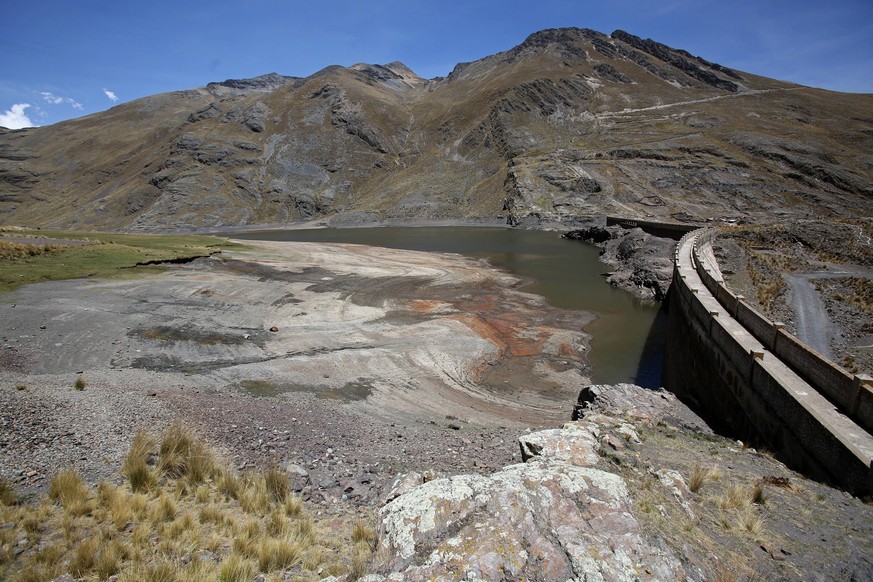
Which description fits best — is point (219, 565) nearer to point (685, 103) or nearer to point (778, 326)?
point (778, 326)

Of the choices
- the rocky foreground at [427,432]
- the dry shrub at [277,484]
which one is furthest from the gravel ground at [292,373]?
the dry shrub at [277,484]

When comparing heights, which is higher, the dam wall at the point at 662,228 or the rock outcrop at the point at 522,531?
the dam wall at the point at 662,228

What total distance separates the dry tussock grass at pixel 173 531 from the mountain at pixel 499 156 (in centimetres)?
8817

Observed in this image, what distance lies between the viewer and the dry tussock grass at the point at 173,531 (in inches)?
199

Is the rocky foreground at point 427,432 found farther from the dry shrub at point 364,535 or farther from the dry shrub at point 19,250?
the dry shrub at point 19,250

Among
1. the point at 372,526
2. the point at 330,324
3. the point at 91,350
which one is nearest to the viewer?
the point at 372,526

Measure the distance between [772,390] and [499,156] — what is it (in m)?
120

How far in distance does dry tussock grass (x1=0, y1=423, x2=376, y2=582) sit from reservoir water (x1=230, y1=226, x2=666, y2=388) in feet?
54.7

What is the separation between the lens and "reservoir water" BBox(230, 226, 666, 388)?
23000mm

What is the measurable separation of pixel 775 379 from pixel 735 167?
9731 cm

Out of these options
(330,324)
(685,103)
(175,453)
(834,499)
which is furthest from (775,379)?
(685,103)

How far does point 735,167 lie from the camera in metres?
88.2

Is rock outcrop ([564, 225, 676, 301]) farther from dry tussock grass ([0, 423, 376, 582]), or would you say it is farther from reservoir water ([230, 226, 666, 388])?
dry tussock grass ([0, 423, 376, 582])

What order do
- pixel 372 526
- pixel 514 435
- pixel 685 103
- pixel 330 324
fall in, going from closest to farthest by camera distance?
pixel 372 526 → pixel 514 435 → pixel 330 324 → pixel 685 103
